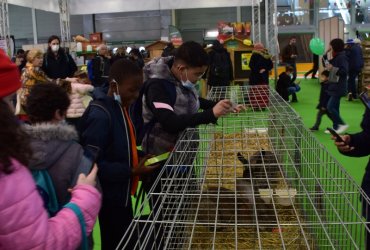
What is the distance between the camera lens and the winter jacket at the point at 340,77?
7.65m

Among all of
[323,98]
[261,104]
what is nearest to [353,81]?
[323,98]

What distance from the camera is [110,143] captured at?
2.31 metres

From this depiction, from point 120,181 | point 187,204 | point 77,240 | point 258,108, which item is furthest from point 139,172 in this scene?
point 258,108

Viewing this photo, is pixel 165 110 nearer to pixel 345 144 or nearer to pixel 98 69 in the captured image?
pixel 345 144

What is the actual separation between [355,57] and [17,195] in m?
10.9

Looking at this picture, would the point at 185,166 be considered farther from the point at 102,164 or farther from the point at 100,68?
the point at 100,68

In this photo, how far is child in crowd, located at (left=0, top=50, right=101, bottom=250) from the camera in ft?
3.58

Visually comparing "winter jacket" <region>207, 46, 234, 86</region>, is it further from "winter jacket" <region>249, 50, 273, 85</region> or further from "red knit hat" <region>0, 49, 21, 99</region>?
"red knit hat" <region>0, 49, 21, 99</region>

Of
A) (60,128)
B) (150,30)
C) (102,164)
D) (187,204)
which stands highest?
(150,30)

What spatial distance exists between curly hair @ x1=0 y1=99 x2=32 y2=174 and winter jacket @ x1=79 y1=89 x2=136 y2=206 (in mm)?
1018

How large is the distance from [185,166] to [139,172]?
1.04ft

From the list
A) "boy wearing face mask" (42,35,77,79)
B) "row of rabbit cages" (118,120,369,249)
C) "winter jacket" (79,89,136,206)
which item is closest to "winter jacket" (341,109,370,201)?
"row of rabbit cages" (118,120,369,249)

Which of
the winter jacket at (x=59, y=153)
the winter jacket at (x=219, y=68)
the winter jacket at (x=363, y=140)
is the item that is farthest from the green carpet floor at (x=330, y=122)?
the winter jacket at (x=59, y=153)

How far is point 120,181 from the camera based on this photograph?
7.67 feet
